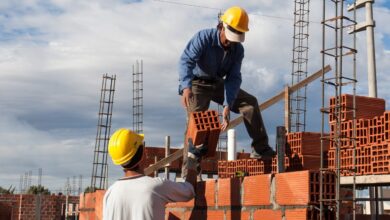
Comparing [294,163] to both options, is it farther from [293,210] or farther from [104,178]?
[104,178]

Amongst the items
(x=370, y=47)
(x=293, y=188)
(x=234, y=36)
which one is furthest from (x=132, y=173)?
(x=370, y=47)

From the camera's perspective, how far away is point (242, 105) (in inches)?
201

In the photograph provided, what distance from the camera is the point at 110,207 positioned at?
323cm

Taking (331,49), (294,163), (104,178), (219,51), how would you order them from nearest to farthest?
(331,49) → (219,51) → (294,163) → (104,178)

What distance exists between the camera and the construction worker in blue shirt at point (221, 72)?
14.4ft

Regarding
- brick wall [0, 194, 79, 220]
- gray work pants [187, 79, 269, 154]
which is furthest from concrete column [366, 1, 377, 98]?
brick wall [0, 194, 79, 220]

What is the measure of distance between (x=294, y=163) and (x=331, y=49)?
121 inches

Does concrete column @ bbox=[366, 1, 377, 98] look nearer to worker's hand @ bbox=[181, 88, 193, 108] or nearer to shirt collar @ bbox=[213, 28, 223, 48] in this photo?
shirt collar @ bbox=[213, 28, 223, 48]

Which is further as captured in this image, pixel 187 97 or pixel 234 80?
pixel 234 80

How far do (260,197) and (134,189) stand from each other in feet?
3.84

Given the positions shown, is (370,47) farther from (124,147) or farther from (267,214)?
(124,147)

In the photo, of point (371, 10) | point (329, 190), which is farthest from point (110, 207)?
point (371, 10)

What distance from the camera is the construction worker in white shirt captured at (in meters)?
3.14

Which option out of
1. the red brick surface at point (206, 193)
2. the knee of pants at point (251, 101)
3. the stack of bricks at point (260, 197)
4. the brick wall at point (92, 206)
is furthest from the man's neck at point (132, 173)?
the brick wall at point (92, 206)
